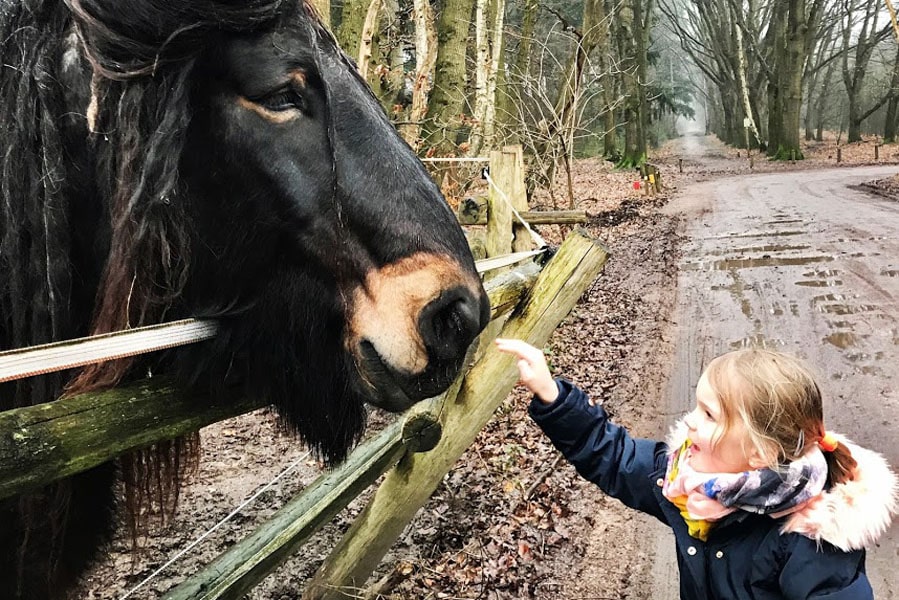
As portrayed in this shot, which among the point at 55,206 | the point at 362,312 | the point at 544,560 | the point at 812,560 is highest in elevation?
the point at 55,206

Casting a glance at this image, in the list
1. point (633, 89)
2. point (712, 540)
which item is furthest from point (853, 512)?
point (633, 89)

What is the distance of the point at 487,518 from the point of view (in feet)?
13.8

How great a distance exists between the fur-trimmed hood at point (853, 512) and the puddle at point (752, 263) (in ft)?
27.8

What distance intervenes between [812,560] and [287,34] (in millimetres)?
2024

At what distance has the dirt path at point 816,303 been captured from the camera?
5.20 metres

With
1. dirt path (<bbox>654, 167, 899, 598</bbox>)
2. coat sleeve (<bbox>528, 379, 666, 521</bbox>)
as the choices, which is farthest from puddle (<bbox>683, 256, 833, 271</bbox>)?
coat sleeve (<bbox>528, 379, 666, 521</bbox>)

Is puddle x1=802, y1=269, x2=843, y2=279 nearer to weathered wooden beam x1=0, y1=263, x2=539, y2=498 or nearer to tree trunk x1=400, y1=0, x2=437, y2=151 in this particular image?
tree trunk x1=400, y1=0, x2=437, y2=151

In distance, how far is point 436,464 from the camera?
3.27m

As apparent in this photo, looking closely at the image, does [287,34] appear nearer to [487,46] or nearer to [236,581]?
[236,581]

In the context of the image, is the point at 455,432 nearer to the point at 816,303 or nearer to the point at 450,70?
the point at 816,303

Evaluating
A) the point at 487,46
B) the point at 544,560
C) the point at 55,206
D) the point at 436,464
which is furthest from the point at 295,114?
the point at 487,46

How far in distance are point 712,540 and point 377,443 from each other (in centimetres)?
203

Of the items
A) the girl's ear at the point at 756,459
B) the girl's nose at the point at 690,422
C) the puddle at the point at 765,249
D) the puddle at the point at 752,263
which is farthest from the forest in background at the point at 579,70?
the girl's ear at the point at 756,459

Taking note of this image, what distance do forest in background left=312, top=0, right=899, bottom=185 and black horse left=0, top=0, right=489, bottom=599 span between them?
428cm
